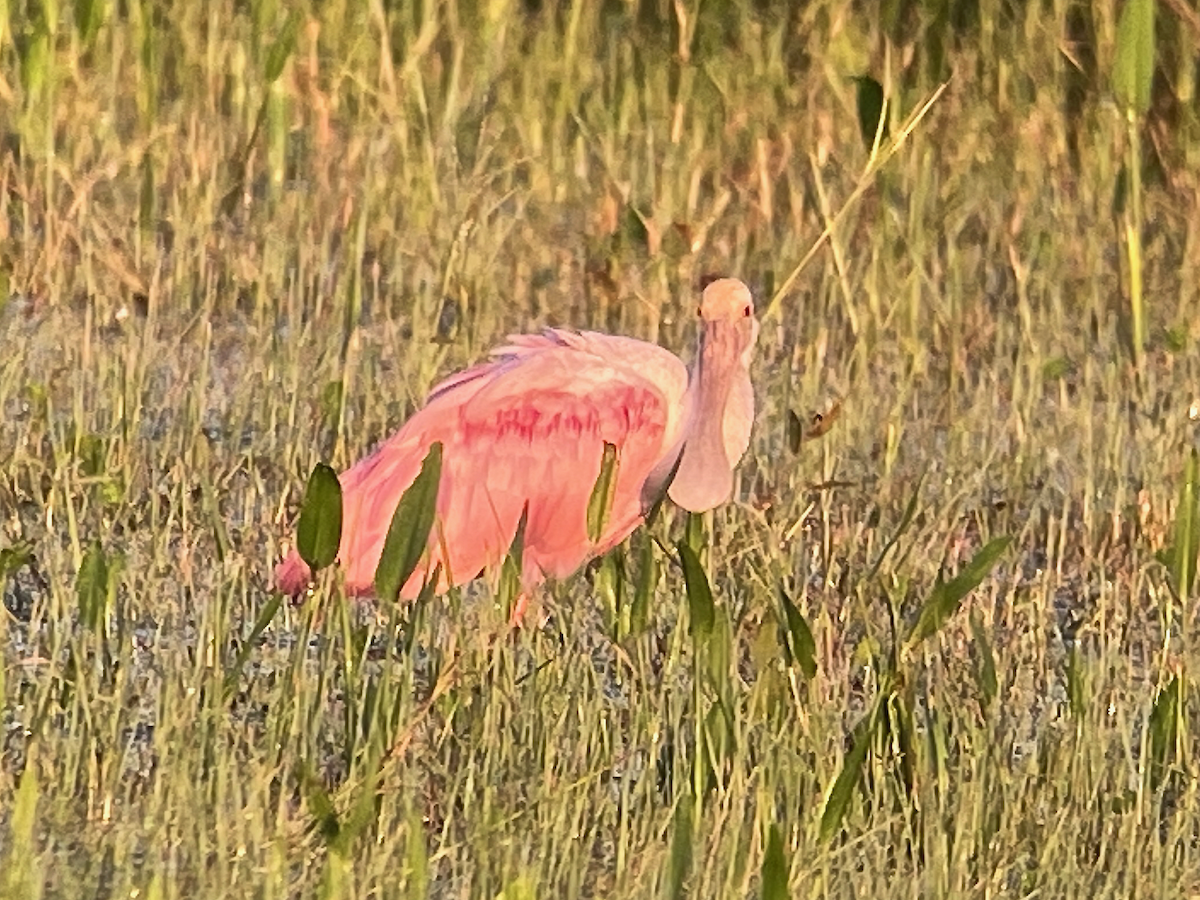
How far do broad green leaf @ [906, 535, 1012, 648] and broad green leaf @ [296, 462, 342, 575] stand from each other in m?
0.46

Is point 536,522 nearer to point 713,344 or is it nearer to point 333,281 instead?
point 713,344

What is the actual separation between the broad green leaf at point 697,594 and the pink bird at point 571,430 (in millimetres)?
765

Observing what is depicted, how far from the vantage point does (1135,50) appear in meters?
3.11

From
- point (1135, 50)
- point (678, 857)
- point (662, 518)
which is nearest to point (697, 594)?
point (678, 857)

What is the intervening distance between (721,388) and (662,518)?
6.0 inches

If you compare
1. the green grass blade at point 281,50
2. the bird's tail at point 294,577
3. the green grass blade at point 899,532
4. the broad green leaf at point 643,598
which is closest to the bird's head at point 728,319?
A: the green grass blade at point 899,532

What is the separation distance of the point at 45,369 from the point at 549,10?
4.66 feet

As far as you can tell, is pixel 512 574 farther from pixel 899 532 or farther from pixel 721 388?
pixel 721 388

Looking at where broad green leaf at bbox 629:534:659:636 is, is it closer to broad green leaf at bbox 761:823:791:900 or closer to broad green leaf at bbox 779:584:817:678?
broad green leaf at bbox 779:584:817:678

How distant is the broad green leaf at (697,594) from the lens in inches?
88.9

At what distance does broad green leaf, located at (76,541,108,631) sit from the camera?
7.81 ft

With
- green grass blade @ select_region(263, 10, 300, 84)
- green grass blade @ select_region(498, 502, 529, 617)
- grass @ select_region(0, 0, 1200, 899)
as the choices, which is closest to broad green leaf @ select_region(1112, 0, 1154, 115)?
grass @ select_region(0, 0, 1200, 899)

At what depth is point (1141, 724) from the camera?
2.62m

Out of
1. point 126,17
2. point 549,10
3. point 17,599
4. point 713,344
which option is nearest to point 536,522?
point 713,344
